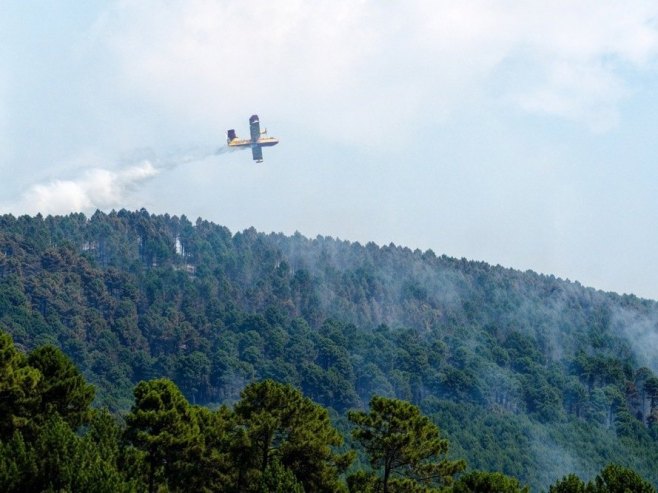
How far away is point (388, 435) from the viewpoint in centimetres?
5753

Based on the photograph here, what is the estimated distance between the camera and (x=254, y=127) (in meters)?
102

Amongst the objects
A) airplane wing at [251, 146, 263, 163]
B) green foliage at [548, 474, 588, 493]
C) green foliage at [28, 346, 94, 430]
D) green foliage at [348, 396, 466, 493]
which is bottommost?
green foliage at [548, 474, 588, 493]

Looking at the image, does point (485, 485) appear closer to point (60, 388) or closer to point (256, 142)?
point (60, 388)

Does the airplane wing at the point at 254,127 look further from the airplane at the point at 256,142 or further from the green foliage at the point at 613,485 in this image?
the green foliage at the point at 613,485

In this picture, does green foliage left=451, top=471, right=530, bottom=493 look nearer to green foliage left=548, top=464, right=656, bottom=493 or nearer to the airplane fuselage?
green foliage left=548, top=464, right=656, bottom=493

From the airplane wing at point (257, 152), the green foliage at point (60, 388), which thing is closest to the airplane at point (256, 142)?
the airplane wing at point (257, 152)

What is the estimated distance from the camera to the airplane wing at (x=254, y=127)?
3964 inches

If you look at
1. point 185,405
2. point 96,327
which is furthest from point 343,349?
point 185,405

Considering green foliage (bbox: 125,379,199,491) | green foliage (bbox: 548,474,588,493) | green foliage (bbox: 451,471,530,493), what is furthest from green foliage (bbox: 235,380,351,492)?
green foliage (bbox: 548,474,588,493)

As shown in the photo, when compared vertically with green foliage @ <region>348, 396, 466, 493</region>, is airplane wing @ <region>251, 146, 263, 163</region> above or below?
above

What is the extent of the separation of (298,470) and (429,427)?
7.70m

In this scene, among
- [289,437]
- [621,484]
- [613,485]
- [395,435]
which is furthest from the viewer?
[289,437]

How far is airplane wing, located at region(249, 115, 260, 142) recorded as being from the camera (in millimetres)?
Result: 100688

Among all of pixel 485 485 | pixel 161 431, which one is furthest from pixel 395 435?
pixel 161 431
